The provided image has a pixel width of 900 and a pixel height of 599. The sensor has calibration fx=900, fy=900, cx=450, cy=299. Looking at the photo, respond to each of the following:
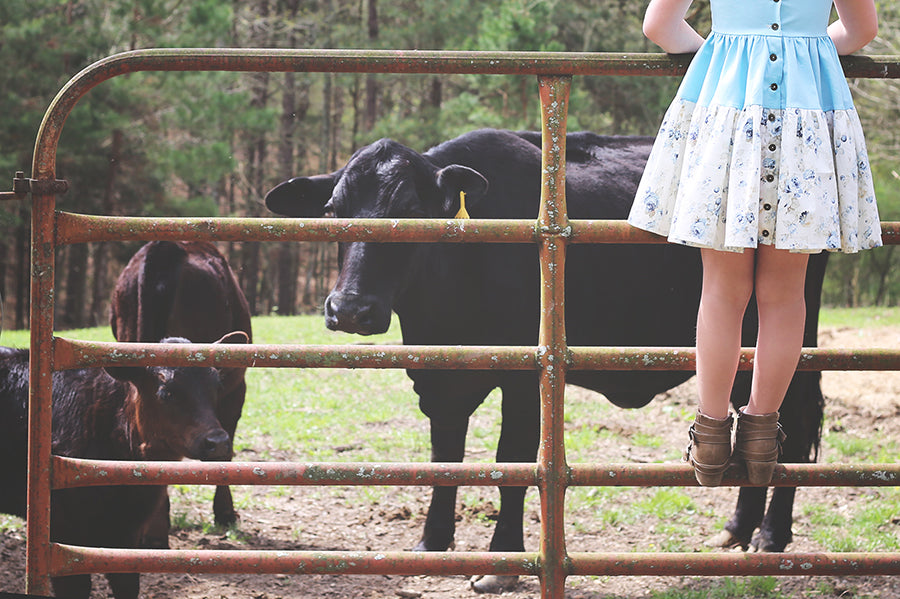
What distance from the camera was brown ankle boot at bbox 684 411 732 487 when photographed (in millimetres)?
2516

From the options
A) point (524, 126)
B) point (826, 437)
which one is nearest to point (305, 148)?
point (524, 126)

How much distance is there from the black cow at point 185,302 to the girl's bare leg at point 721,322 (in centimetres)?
312

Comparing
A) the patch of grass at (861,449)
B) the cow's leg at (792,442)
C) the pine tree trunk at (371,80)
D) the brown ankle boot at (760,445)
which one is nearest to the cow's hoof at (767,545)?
the cow's leg at (792,442)

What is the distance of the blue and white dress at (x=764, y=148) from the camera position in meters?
2.28

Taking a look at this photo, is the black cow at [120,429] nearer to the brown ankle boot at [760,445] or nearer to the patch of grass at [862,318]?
the brown ankle boot at [760,445]

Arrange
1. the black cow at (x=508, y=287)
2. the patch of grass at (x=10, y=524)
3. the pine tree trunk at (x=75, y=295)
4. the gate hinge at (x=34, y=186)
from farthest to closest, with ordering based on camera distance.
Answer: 1. the pine tree trunk at (x=75, y=295)
2. the patch of grass at (x=10, y=524)
3. the black cow at (x=508, y=287)
4. the gate hinge at (x=34, y=186)

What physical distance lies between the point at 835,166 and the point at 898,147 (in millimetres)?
16531

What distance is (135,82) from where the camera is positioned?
19.1 m

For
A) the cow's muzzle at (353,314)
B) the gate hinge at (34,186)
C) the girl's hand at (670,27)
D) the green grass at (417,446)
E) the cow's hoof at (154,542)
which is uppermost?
the girl's hand at (670,27)

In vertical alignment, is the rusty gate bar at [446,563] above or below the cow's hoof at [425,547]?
above

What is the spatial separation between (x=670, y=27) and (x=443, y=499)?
2.90m

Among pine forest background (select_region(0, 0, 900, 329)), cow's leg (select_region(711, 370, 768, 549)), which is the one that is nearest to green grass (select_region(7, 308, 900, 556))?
cow's leg (select_region(711, 370, 768, 549))

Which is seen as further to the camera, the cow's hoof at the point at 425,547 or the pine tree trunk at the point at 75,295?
the pine tree trunk at the point at 75,295

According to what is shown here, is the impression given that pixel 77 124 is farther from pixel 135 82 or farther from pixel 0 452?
pixel 0 452
